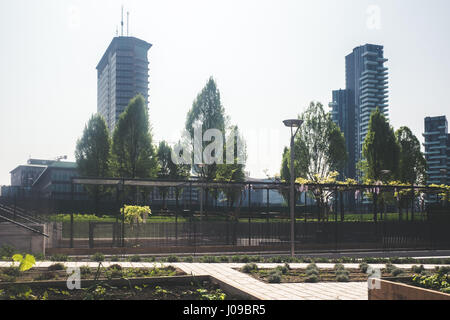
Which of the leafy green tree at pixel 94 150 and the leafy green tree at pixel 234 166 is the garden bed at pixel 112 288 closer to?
the leafy green tree at pixel 234 166

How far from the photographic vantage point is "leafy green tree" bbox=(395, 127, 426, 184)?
55312mm

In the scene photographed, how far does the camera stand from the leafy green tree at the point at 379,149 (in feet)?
155

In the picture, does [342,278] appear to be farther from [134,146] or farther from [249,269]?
[134,146]

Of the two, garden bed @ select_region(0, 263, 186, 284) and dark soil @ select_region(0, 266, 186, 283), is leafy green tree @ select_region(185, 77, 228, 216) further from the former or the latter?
dark soil @ select_region(0, 266, 186, 283)

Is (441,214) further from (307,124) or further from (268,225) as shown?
(307,124)

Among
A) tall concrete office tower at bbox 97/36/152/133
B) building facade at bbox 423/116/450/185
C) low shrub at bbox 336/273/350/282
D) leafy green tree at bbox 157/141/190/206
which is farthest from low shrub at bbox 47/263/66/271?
building facade at bbox 423/116/450/185

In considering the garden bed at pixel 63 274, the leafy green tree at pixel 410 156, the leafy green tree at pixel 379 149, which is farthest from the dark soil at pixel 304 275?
the leafy green tree at pixel 410 156

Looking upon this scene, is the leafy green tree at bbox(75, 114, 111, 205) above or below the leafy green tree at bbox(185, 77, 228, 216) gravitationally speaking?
below

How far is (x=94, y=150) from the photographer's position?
2108 inches

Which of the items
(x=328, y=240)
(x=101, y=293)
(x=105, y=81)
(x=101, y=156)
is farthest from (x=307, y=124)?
(x=105, y=81)

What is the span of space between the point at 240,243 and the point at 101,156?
3537cm

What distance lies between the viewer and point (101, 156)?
2110 inches

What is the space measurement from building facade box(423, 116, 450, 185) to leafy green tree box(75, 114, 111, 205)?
151696mm

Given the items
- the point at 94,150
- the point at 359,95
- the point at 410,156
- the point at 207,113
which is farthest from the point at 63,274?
the point at 359,95
